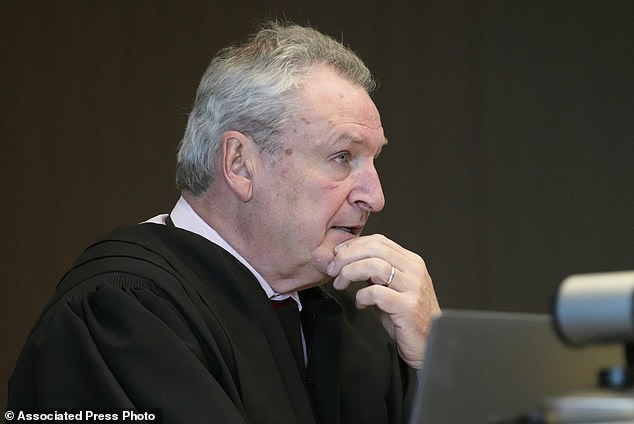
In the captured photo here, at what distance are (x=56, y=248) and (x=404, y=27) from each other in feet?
6.55

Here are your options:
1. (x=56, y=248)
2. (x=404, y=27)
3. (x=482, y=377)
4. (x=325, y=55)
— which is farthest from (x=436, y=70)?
(x=482, y=377)

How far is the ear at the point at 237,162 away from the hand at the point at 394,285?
0.26m

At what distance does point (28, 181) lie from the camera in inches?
201


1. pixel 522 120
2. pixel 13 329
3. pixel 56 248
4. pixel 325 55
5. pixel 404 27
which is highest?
pixel 404 27

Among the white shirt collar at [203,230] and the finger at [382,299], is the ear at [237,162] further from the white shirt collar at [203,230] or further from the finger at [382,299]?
the finger at [382,299]

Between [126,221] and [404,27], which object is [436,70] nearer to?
[404,27]

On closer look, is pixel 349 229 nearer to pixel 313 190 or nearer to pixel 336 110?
pixel 313 190

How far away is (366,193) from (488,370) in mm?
1258

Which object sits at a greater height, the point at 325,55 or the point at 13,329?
the point at 325,55

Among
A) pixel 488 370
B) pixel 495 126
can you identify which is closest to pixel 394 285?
Result: pixel 488 370

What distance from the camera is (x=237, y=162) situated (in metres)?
2.54

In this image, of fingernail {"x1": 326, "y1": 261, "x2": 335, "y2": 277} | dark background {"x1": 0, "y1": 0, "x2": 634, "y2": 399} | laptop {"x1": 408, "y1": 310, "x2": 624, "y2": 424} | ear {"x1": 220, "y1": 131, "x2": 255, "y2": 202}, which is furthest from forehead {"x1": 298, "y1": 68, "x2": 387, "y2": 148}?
dark background {"x1": 0, "y1": 0, "x2": 634, "y2": 399}

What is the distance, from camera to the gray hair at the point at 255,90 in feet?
8.17

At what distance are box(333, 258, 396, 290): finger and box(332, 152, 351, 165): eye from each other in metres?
0.23
